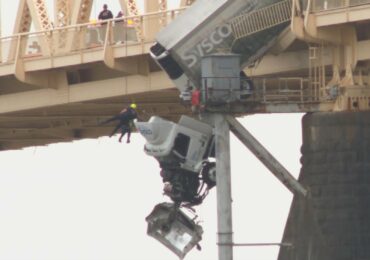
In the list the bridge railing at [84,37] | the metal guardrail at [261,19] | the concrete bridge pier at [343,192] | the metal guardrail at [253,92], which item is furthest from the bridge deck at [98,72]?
the concrete bridge pier at [343,192]

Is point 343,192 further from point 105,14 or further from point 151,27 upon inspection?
point 105,14

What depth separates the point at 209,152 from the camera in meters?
83.8

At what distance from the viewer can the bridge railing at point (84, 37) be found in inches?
3593

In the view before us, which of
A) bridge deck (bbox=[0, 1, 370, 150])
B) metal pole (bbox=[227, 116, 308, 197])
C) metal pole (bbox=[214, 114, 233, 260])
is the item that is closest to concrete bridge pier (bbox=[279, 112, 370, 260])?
metal pole (bbox=[227, 116, 308, 197])

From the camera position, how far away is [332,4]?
270ft

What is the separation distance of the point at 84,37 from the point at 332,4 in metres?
13.0

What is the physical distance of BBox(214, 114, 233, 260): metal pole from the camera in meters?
81.7

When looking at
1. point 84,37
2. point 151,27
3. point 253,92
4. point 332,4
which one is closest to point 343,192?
point 253,92

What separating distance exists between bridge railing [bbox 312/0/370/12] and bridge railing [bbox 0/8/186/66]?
6.73 m

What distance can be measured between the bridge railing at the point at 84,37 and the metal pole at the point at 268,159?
6944mm

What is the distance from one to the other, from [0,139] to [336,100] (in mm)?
31790

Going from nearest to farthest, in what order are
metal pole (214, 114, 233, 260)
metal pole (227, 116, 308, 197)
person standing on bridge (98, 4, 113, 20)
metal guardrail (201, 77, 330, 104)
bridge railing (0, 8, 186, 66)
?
1. metal guardrail (201, 77, 330, 104)
2. metal pole (214, 114, 233, 260)
3. metal pole (227, 116, 308, 197)
4. bridge railing (0, 8, 186, 66)
5. person standing on bridge (98, 4, 113, 20)

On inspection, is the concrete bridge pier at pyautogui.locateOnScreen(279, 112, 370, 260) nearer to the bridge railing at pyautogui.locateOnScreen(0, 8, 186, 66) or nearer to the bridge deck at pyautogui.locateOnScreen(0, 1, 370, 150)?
the bridge deck at pyautogui.locateOnScreen(0, 1, 370, 150)

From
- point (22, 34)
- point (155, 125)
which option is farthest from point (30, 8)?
point (155, 125)
